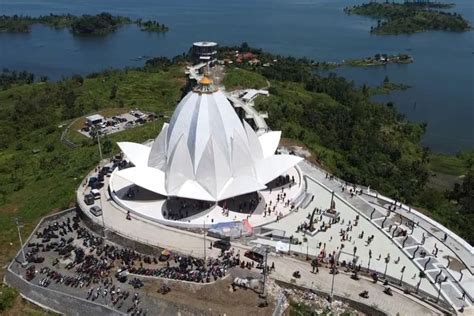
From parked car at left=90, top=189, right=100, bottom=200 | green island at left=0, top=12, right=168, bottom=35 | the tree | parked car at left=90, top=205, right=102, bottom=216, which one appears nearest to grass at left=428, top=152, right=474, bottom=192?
parked car at left=90, top=189, right=100, bottom=200

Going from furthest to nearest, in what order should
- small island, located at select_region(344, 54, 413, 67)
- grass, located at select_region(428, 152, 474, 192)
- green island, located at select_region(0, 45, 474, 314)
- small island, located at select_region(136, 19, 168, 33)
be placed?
small island, located at select_region(136, 19, 168, 33), small island, located at select_region(344, 54, 413, 67), grass, located at select_region(428, 152, 474, 192), green island, located at select_region(0, 45, 474, 314)

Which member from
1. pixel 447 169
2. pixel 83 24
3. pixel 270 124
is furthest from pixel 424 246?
pixel 83 24

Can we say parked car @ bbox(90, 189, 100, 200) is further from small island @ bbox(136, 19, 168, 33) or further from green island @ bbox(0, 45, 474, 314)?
small island @ bbox(136, 19, 168, 33)

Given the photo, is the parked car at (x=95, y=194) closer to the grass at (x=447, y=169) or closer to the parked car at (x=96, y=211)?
the parked car at (x=96, y=211)

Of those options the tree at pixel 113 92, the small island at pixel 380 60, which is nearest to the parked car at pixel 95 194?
the tree at pixel 113 92

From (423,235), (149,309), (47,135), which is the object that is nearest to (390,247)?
(423,235)

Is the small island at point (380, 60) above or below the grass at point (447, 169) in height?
above

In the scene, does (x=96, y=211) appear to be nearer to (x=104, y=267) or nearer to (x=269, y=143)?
(x=104, y=267)
